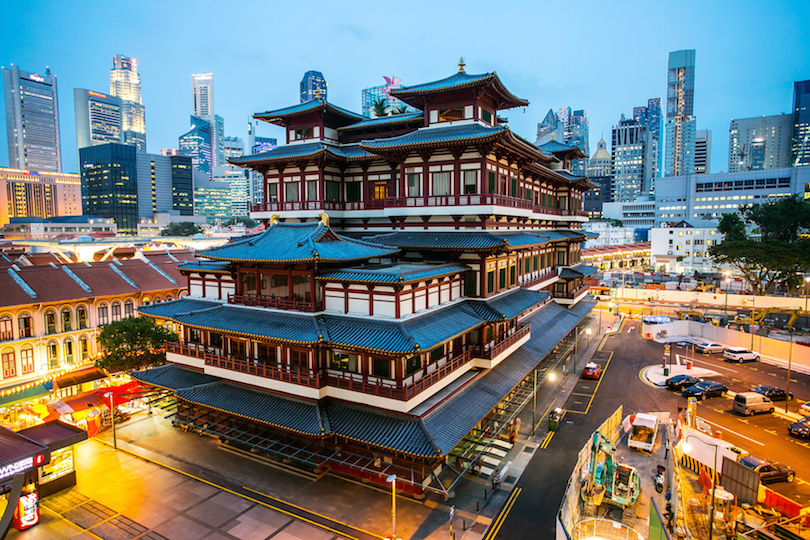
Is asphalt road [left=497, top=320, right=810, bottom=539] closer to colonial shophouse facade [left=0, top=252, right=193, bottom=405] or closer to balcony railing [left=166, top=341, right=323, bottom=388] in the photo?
balcony railing [left=166, top=341, right=323, bottom=388]

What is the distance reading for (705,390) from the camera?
4281cm

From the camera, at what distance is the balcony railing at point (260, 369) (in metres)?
26.8

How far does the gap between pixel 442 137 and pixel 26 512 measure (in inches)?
1345

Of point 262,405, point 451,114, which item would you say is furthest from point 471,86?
point 262,405

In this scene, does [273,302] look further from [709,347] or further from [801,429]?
[709,347]

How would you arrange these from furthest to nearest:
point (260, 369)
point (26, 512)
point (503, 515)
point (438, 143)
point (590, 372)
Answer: point (590, 372), point (438, 143), point (260, 369), point (503, 515), point (26, 512)

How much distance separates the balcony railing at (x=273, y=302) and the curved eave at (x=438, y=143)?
525 inches

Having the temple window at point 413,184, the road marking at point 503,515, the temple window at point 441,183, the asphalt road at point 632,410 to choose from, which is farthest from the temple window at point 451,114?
the road marking at point 503,515

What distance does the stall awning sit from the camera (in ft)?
130

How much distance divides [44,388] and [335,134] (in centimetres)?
3359

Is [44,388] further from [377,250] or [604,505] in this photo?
[604,505]

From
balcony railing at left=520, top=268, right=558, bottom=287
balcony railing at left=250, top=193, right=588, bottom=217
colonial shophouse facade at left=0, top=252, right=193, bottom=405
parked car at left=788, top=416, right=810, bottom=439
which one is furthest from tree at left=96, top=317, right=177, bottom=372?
parked car at left=788, top=416, right=810, bottom=439

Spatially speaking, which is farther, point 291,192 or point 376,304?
point 291,192

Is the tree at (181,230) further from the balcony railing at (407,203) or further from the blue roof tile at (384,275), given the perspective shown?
the blue roof tile at (384,275)
